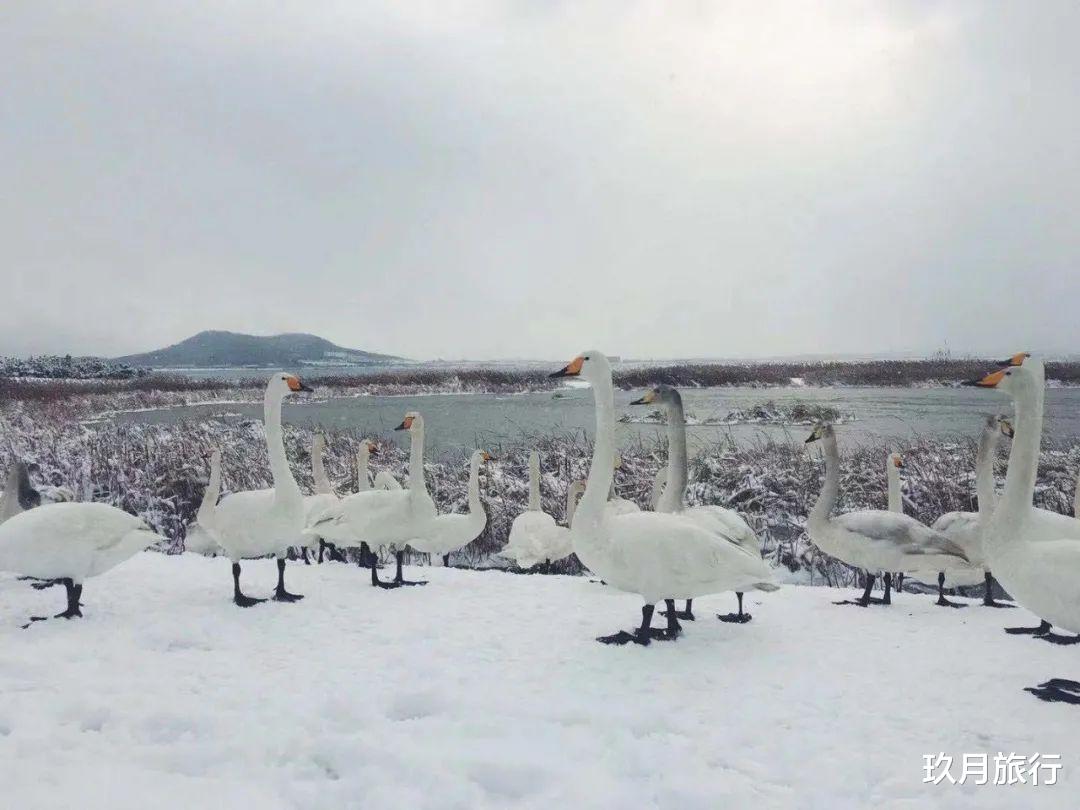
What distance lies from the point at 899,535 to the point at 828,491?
0.87 meters

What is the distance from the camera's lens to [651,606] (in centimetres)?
485

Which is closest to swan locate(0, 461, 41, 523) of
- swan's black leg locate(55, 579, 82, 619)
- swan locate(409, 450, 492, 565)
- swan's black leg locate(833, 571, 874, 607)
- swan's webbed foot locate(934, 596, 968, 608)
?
swan's black leg locate(55, 579, 82, 619)

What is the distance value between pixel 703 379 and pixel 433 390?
2460 centimetres

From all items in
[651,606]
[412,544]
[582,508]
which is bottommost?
[412,544]

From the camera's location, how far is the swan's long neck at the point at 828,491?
21.5 feet

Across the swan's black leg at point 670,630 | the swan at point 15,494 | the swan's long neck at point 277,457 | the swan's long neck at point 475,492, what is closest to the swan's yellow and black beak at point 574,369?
the swan's black leg at point 670,630

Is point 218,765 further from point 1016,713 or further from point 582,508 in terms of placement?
point 1016,713

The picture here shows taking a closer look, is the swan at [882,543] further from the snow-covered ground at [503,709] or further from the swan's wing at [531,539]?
the swan's wing at [531,539]

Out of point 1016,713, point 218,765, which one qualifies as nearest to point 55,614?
point 218,765

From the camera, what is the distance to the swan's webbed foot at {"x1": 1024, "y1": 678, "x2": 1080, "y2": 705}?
3.73 m

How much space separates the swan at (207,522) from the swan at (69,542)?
9.26 feet

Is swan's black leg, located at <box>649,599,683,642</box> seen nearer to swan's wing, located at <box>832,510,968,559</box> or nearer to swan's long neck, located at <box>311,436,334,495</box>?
swan's wing, located at <box>832,510,968,559</box>

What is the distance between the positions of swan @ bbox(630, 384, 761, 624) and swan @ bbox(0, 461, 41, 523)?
7605mm

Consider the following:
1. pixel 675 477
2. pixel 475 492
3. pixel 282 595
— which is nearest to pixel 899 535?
pixel 675 477
